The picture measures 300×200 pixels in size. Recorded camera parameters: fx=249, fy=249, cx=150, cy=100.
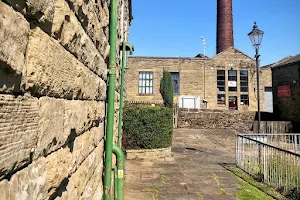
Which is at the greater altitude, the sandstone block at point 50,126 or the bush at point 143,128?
the sandstone block at point 50,126

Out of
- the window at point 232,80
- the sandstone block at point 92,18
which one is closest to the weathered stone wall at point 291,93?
the window at point 232,80

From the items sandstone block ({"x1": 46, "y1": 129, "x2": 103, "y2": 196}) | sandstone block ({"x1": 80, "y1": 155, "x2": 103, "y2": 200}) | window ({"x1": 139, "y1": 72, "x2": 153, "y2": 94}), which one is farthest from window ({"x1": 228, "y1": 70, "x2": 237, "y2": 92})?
sandstone block ({"x1": 46, "y1": 129, "x2": 103, "y2": 196})

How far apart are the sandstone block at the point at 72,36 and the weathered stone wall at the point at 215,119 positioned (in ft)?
62.2

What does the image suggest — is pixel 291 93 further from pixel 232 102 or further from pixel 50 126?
pixel 50 126

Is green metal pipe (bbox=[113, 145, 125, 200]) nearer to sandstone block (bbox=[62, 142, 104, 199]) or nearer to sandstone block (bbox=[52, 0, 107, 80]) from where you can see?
sandstone block (bbox=[62, 142, 104, 199])

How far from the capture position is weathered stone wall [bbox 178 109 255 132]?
20.6m

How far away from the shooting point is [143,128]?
8.16 m

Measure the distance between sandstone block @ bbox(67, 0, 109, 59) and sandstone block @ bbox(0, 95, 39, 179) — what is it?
704mm

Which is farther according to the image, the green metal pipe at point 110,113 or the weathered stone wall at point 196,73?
the weathered stone wall at point 196,73

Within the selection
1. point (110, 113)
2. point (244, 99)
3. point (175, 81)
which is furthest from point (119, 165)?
point (244, 99)

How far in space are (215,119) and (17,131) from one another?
20842mm

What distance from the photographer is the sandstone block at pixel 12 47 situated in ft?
2.47

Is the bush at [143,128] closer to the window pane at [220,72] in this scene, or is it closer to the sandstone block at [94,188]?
the sandstone block at [94,188]

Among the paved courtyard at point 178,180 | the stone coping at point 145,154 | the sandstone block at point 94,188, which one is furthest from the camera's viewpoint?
the stone coping at point 145,154
